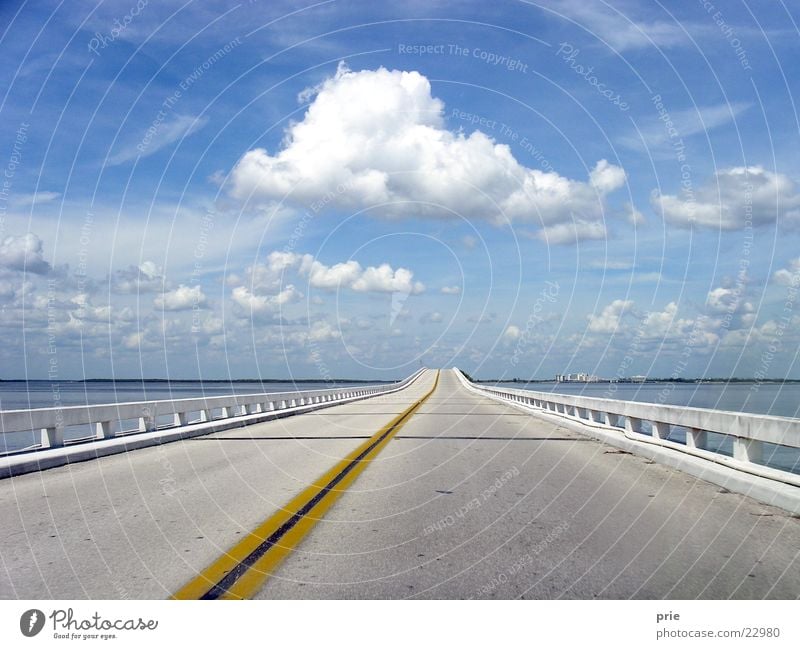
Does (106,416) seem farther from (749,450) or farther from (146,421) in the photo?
(749,450)

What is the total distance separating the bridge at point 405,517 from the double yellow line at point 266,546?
3 centimetres

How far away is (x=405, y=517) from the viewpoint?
830cm

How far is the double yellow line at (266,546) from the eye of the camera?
540 centimetres

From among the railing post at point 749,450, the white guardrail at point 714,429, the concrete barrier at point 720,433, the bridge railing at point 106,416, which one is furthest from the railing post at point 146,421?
the railing post at point 749,450

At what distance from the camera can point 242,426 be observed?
24094 millimetres

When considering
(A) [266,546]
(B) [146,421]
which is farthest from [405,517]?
(B) [146,421]

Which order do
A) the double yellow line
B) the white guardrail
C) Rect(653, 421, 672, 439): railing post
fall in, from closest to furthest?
the double yellow line, the white guardrail, Rect(653, 421, 672, 439): railing post

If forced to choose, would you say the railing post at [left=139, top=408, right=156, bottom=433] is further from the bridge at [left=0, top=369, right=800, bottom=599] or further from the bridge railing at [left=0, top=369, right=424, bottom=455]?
the bridge at [left=0, top=369, right=800, bottom=599]

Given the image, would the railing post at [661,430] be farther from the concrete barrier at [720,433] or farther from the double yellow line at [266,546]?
the double yellow line at [266,546]

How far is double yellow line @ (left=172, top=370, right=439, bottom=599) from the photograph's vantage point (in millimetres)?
5398

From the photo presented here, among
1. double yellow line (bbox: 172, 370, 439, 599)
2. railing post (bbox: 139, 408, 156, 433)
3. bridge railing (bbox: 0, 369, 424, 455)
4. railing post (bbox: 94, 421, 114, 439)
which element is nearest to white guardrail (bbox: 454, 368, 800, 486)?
double yellow line (bbox: 172, 370, 439, 599)

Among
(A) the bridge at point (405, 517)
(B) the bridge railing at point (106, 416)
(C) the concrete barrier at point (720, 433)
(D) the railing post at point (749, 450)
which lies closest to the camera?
(A) the bridge at point (405, 517)

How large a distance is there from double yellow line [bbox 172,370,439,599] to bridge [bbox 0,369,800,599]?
25 mm
